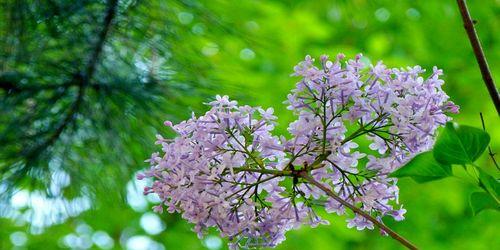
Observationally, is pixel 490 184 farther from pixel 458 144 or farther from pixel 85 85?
pixel 85 85

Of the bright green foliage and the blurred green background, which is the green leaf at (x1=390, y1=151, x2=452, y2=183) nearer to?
the bright green foliage

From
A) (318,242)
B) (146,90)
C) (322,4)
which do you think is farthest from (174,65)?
Answer: (322,4)

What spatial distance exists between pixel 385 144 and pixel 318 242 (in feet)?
5.11

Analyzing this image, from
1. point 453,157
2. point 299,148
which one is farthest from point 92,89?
point 453,157

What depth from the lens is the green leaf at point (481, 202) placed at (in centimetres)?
48

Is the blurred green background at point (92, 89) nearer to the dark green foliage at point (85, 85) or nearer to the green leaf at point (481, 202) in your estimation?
the dark green foliage at point (85, 85)

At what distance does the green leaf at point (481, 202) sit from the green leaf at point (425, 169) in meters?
0.04

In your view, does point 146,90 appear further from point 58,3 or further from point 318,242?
point 318,242

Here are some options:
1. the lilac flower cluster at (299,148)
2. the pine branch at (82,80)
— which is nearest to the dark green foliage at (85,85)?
the pine branch at (82,80)

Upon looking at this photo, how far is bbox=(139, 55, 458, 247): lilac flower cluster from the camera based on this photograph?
1.65ft

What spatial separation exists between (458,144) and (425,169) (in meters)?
0.03

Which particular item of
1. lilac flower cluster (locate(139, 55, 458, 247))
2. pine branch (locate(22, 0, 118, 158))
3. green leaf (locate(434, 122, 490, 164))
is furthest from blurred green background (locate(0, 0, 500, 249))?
green leaf (locate(434, 122, 490, 164))

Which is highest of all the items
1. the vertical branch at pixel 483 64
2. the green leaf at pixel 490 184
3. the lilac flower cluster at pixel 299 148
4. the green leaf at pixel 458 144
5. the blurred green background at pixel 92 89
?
the vertical branch at pixel 483 64

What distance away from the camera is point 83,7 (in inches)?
35.2
